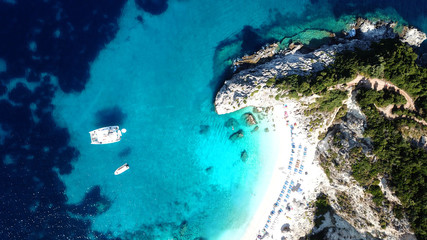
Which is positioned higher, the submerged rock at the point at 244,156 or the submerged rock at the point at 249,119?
the submerged rock at the point at 249,119

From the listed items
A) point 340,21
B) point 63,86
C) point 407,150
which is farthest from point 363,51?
point 63,86

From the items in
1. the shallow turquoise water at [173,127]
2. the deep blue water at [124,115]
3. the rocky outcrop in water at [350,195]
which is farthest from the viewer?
the shallow turquoise water at [173,127]

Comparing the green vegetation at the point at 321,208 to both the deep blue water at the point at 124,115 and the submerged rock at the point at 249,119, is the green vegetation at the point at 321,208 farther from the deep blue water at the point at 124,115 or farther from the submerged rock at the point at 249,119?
the submerged rock at the point at 249,119

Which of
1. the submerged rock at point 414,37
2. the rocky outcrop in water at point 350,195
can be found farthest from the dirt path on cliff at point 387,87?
the submerged rock at point 414,37

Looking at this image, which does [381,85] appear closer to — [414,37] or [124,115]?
[414,37]

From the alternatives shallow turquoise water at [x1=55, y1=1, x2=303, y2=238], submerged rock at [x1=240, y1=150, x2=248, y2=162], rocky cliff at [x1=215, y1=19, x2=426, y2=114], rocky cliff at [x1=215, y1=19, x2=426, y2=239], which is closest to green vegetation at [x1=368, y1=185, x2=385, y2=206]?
rocky cliff at [x1=215, y1=19, x2=426, y2=239]

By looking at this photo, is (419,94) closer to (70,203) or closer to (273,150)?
(273,150)

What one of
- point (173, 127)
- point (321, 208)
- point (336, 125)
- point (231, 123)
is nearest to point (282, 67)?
point (231, 123)
